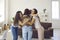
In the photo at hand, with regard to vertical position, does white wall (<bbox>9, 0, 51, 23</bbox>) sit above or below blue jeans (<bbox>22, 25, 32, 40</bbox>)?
above

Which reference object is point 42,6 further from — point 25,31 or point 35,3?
point 25,31

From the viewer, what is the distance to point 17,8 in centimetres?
1060

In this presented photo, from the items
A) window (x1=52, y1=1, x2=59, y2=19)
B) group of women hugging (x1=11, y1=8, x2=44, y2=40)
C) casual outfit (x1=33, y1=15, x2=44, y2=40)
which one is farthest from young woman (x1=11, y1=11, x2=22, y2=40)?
window (x1=52, y1=1, x2=59, y2=19)

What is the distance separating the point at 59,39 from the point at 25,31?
3253 mm

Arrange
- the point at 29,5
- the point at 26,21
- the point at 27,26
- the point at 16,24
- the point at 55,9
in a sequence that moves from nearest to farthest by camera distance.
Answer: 1. the point at 26,21
2. the point at 27,26
3. the point at 16,24
4. the point at 29,5
5. the point at 55,9

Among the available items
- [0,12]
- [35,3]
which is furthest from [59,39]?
[0,12]

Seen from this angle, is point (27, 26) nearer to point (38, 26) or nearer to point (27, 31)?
point (27, 31)

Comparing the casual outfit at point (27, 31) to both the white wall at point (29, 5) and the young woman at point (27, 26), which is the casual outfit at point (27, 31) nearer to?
the young woman at point (27, 26)

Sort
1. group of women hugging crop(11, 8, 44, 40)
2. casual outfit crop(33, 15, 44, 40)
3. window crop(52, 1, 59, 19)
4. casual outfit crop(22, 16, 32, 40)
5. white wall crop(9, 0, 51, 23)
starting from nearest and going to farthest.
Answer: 1. group of women hugging crop(11, 8, 44, 40)
2. casual outfit crop(22, 16, 32, 40)
3. casual outfit crop(33, 15, 44, 40)
4. white wall crop(9, 0, 51, 23)
5. window crop(52, 1, 59, 19)

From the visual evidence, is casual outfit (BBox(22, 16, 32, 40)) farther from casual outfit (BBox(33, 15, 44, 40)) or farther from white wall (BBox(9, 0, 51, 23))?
white wall (BBox(9, 0, 51, 23))

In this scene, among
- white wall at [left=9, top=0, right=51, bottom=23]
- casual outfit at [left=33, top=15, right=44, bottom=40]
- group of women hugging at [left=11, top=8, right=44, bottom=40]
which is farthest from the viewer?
white wall at [left=9, top=0, right=51, bottom=23]

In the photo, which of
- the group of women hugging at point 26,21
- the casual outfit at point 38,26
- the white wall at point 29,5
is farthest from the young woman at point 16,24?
the white wall at point 29,5

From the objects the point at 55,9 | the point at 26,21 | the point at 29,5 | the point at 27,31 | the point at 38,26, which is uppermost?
the point at 29,5

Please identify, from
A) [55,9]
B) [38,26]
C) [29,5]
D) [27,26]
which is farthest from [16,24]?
[55,9]
